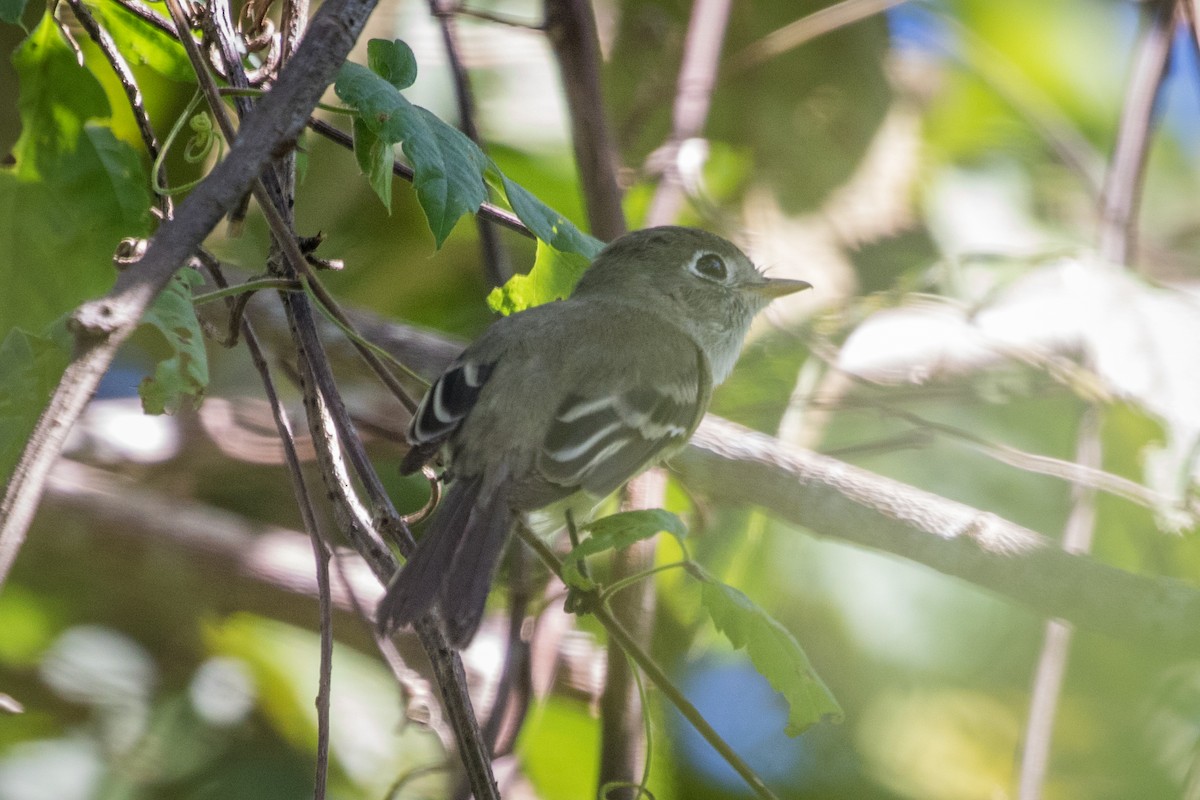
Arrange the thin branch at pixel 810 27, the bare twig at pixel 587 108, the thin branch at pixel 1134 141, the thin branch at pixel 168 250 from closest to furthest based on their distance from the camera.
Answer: the thin branch at pixel 168 250
the bare twig at pixel 587 108
the thin branch at pixel 1134 141
the thin branch at pixel 810 27

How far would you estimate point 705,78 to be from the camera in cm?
358

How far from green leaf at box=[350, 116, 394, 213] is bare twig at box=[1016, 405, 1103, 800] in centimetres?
183

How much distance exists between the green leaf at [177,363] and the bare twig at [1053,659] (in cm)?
196

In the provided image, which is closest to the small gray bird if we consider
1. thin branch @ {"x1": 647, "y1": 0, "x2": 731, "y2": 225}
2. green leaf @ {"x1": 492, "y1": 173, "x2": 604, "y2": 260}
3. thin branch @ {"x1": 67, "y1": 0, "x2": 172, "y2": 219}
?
green leaf @ {"x1": 492, "y1": 173, "x2": 604, "y2": 260}

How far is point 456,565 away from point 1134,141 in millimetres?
2655

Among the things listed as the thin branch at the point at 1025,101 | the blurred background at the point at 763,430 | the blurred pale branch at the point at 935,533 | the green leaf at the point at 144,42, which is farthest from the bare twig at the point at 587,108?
the thin branch at the point at 1025,101

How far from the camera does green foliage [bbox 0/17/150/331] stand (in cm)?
191

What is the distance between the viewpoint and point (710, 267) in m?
2.93

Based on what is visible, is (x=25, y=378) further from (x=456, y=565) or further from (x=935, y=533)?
(x=935, y=533)

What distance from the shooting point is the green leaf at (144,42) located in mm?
1946

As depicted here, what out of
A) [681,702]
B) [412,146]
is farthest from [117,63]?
[681,702]

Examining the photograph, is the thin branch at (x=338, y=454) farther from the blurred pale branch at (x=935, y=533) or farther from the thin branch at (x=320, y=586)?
the blurred pale branch at (x=935, y=533)

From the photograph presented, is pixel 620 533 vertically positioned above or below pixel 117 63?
below

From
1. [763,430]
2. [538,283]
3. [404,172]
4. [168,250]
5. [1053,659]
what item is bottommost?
[1053,659]
